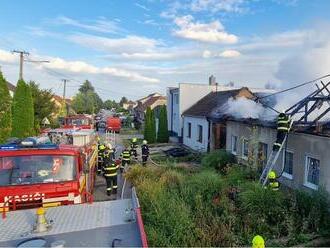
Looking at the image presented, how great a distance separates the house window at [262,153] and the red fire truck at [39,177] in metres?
8.35

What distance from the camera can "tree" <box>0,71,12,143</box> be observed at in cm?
2164

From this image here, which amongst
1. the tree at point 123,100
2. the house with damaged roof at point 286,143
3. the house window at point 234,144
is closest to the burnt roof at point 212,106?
the house with damaged roof at point 286,143

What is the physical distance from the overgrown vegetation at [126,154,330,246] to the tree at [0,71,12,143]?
598 inches

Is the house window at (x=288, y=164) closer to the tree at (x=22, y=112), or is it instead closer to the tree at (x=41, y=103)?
the tree at (x=22, y=112)

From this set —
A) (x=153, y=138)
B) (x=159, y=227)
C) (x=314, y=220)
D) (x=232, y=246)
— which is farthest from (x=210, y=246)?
(x=153, y=138)

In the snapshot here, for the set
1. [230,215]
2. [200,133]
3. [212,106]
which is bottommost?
[230,215]

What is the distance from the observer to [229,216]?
7.98 m

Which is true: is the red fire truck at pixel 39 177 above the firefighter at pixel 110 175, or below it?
above

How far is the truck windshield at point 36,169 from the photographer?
712 cm

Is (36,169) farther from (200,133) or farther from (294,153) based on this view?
(200,133)

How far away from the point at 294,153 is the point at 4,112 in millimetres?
18042

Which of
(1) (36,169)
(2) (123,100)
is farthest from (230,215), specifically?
(2) (123,100)

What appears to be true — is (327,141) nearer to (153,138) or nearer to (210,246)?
(210,246)

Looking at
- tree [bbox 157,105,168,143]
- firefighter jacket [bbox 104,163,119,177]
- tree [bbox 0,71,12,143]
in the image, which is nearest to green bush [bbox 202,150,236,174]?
firefighter jacket [bbox 104,163,119,177]
